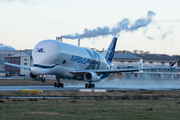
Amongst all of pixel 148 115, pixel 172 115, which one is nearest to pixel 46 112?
pixel 148 115

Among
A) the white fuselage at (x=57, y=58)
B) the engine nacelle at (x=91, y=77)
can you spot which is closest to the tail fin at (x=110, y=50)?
the white fuselage at (x=57, y=58)

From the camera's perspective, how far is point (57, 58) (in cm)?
5031

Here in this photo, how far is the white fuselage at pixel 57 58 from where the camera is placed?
1938 inches

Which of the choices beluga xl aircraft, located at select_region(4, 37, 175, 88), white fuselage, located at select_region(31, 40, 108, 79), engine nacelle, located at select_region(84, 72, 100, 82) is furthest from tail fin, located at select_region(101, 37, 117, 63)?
engine nacelle, located at select_region(84, 72, 100, 82)

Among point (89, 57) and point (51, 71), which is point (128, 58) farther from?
point (51, 71)

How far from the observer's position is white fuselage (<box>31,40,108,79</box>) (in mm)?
A: 49219

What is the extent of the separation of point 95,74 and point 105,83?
1726 centimetres

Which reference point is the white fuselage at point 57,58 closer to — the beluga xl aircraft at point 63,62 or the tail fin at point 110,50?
the beluga xl aircraft at point 63,62

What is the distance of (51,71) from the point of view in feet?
164

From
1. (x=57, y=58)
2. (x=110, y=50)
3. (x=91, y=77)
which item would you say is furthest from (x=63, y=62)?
(x=110, y=50)

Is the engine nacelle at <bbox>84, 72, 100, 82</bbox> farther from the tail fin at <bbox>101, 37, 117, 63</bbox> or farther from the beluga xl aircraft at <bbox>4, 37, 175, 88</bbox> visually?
the tail fin at <bbox>101, 37, 117, 63</bbox>

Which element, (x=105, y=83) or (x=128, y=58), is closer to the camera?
(x=105, y=83)

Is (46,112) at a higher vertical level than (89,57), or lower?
lower

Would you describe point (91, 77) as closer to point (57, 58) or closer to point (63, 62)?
point (63, 62)
